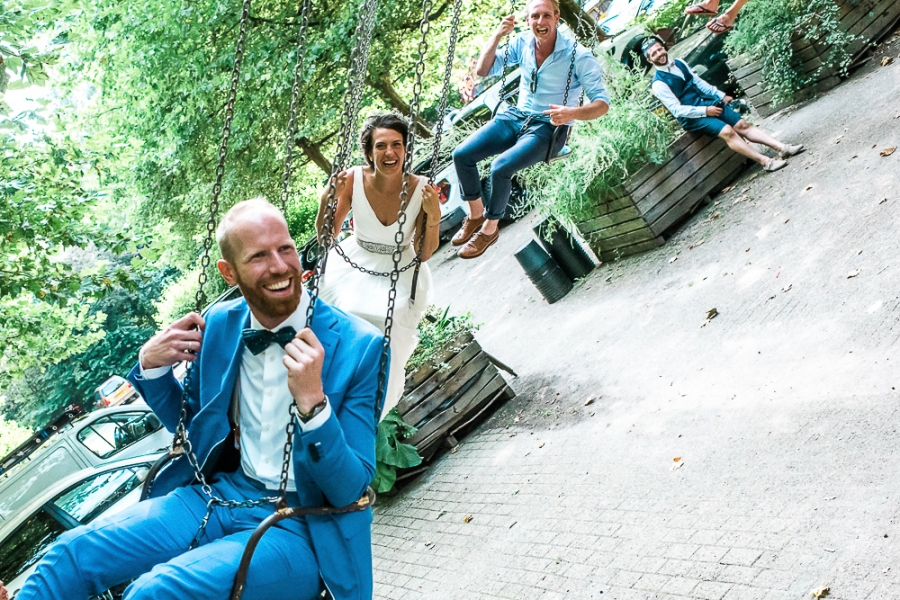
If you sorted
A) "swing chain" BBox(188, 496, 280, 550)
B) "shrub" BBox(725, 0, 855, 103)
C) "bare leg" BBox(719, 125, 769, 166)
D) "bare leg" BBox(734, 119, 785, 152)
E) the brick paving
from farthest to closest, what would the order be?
"shrub" BBox(725, 0, 855, 103)
"bare leg" BBox(719, 125, 769, 166)
"bare leg" BBox(734, 119, 785, 152)
the brick paving
"swing chain" BBox(188, 496, 280, 550)

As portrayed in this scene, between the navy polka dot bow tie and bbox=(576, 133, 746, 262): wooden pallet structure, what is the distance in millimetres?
7205

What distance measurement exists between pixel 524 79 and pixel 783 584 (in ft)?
12.5

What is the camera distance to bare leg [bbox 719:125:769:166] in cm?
934

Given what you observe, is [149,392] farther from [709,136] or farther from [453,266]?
[453,266]

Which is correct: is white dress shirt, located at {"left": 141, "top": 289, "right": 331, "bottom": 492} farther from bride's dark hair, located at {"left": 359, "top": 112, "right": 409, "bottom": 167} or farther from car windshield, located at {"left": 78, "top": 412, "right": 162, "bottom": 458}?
car windshield, located at {"left": 78, "top": 412, "right": 162, "bottom": 458}

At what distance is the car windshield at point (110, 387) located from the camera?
12.9 meters

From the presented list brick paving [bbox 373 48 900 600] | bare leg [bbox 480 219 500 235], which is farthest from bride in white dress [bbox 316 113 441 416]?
brick paving [bbox 373 48 900 600]

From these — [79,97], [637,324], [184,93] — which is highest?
[79,97]

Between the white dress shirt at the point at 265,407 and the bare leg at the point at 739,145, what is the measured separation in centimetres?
775

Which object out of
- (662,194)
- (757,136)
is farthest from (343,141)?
(757,136)

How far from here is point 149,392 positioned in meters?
3.02

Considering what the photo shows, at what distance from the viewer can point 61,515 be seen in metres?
6.62

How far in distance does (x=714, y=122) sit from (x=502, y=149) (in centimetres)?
464

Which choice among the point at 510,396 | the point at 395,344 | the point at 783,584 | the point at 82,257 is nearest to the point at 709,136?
the point at 510,396
